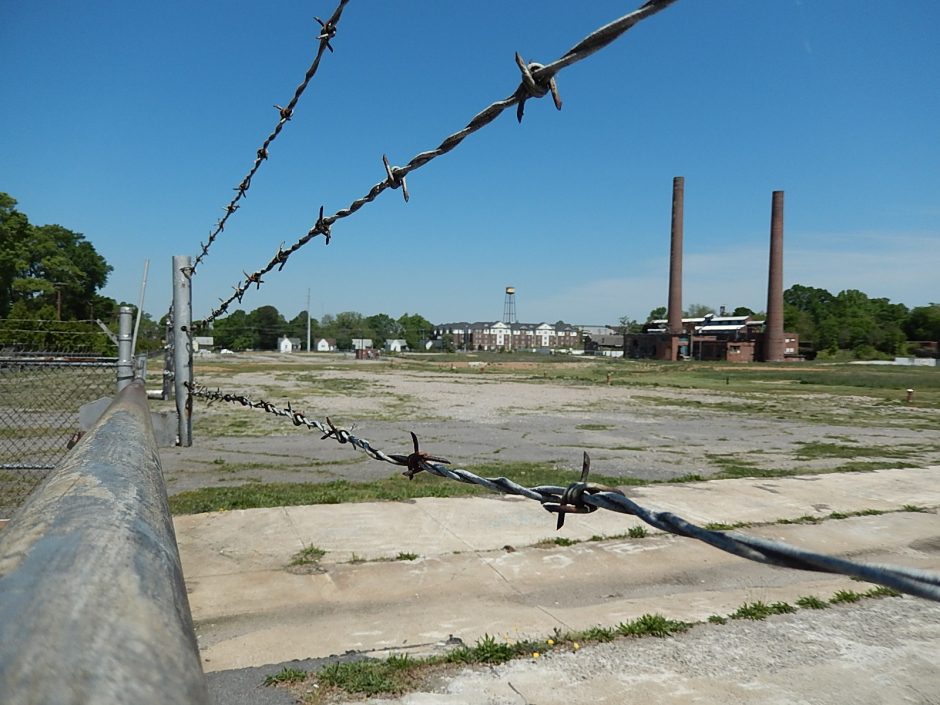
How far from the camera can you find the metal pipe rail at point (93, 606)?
553 millimetres

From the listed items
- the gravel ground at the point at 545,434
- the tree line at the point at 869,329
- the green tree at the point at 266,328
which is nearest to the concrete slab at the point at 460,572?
the gravel ground at the point at 545,434

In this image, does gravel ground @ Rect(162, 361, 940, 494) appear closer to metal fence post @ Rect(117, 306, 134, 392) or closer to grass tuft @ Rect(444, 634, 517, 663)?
metal fence post @ Rect(117, 306, 134, 392)

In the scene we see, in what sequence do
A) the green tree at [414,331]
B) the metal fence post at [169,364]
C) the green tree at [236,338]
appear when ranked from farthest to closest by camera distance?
the green tree at [414,331], the green tree at [236,338], the metal fence post at [169,364]

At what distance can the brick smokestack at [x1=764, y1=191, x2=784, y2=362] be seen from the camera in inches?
3012

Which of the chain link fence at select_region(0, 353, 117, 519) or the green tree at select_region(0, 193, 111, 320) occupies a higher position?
the green tree at select_region(0, 193, 111, 320)

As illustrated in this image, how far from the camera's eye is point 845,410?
25344 mm

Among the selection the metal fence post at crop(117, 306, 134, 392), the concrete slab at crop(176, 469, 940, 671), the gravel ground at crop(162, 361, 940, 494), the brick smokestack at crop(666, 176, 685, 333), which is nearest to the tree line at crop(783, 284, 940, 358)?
the brick smokestack at crop(666, 176, 685, 333)

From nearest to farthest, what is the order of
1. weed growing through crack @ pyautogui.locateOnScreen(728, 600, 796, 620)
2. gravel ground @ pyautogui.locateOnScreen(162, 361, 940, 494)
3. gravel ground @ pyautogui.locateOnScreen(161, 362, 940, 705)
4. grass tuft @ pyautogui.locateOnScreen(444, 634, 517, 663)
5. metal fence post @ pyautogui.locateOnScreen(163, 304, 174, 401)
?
gravel ground @ pyautogui.locateOnScreen(161, 362, 940, 705) < grass tuft @ pyautogui.locateOnScreen(444, 634, 517, 663) < weed growing through crack @ pyautogui.locateOnScreen(728, 600, 796, 620) < metal fence post @ pyautogui.locateOnScreen(163, 304, 174, 401) < gravel ground @ pyautogui.locateOnScreen(162, 361, 940, 494)

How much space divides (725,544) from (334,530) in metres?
5.39

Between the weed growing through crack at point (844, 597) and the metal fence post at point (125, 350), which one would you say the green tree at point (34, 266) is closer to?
the metal fence post at point (125, 350)

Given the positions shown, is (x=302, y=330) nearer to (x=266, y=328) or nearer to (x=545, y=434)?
(x=266, y=328)

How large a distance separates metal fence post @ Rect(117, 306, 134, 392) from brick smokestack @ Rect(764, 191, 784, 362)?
81840 mm

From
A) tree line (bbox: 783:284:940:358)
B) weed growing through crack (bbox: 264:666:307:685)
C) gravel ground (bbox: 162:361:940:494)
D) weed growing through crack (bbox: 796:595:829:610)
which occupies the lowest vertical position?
gravel ground (bbox: 162:361:940:494)

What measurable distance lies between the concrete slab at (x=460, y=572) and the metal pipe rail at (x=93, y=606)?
10.5ft
